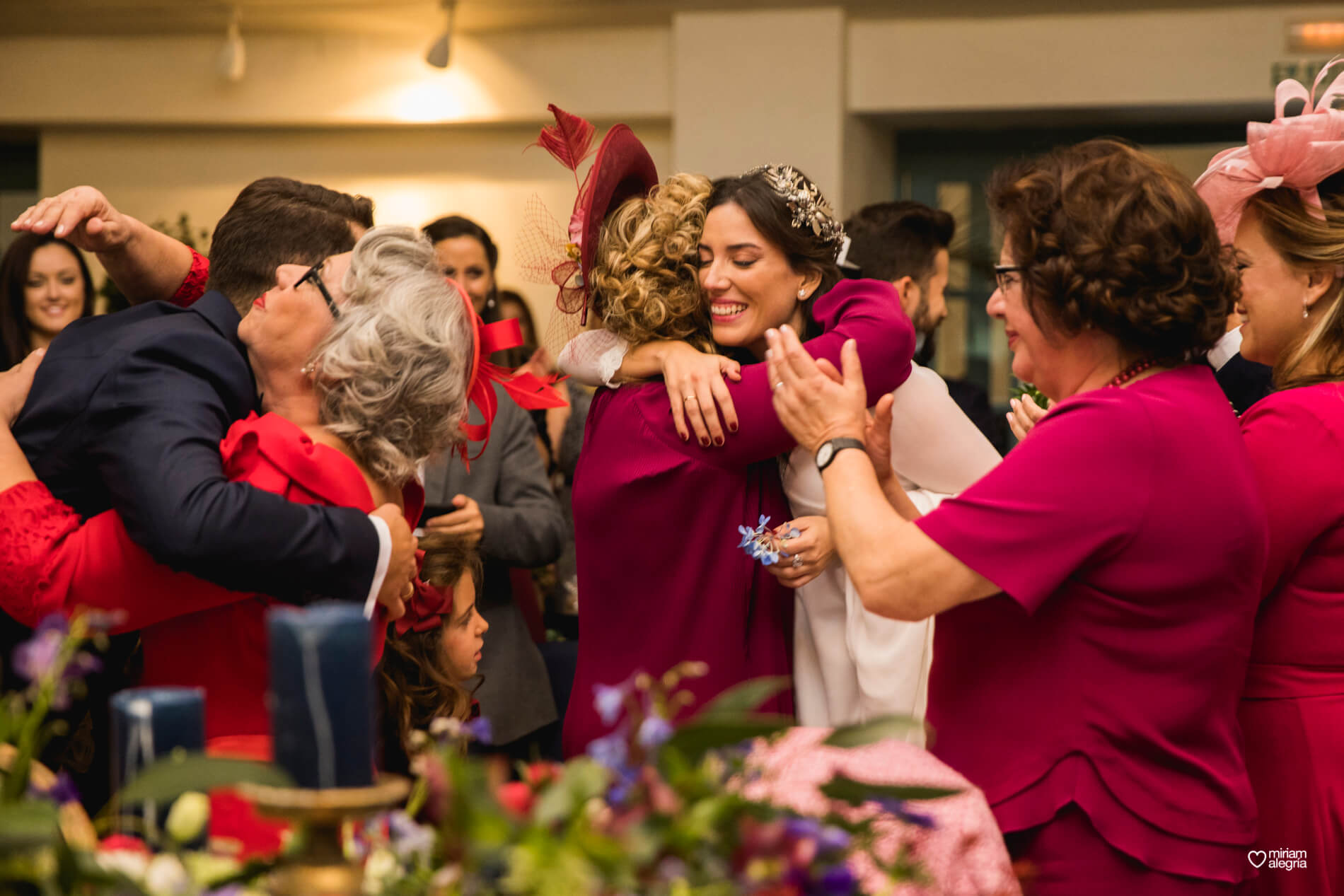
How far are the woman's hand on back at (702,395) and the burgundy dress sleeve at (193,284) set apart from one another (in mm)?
843

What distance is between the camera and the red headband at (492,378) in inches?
75.4

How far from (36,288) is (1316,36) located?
5.15 metres

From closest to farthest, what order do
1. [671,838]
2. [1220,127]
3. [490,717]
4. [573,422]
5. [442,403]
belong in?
[671,838]
[442,403]
[490,717]
[573,422]
[1220,127]

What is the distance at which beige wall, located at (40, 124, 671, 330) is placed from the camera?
662cm

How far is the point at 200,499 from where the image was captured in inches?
60.1

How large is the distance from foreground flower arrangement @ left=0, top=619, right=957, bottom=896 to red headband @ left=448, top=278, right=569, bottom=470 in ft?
3.38

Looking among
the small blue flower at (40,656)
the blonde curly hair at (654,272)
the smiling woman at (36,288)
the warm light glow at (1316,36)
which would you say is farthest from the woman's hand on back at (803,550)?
the warm light glow at (1316,36)

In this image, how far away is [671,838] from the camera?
80cm

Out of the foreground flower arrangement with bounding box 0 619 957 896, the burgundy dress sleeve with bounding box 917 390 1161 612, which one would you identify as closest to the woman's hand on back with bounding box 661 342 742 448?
the burgundy dress sleeve with bounding box 917 390 1161 612

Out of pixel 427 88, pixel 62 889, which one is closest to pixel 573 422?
pixel 427 88

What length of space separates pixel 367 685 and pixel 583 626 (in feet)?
4.84

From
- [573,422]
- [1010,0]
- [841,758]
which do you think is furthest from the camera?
[1010,0]

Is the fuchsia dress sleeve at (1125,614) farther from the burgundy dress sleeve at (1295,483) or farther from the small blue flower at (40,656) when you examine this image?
the small blue flower at (40,656)

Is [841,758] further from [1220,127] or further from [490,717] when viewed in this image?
[1220,127]
